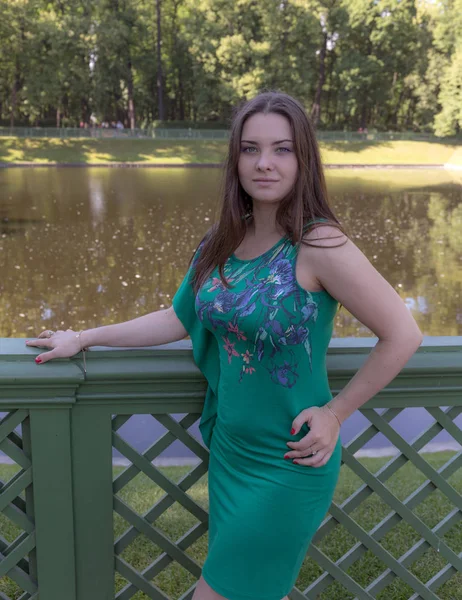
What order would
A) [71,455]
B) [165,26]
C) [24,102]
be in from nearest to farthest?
[71,455] < [24,102] < [165,26]

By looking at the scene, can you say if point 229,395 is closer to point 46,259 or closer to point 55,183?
point 46,259

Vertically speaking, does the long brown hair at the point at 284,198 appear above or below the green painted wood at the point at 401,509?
above

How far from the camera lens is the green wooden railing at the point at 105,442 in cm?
Answer: 199

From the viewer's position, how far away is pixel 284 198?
194cm

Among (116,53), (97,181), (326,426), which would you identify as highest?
(116,53)

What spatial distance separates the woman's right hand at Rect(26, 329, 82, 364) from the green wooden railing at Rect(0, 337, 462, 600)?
0.09 feet

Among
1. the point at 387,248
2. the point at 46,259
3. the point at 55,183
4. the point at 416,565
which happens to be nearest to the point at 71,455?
the point at 416,565

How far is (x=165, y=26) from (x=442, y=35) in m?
21.5

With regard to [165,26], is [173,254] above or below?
below

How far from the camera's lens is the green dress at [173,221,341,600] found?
5.86ft

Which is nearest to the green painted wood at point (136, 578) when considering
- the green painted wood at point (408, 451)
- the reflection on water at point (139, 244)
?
the green painted wood at point (408, 451)

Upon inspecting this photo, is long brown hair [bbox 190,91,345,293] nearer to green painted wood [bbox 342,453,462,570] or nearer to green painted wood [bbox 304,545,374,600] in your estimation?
green painted wood [bbox 342,453,462,570]

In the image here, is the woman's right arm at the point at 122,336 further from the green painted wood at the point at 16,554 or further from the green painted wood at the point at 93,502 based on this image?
the green painted wood at the point at 16,554

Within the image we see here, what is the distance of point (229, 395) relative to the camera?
1894 mm
